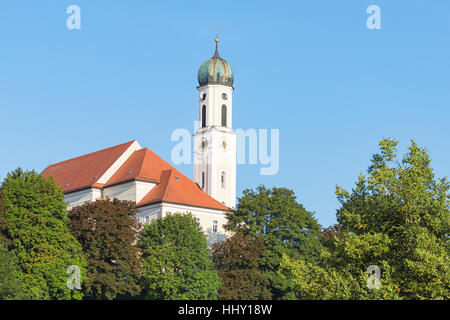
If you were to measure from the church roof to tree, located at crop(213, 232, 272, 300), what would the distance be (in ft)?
51.4

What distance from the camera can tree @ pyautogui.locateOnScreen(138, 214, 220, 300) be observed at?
210 feet

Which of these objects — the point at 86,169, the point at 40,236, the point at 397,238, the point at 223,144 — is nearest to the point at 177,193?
the point at 86,169

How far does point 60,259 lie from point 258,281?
615 inches

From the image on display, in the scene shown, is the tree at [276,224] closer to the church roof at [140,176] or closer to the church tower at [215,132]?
the church roof at [140,176]

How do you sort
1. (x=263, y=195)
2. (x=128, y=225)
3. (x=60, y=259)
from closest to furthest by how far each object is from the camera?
(x=60, y=259)
(x=128, y=225)
(x=263, y=195)

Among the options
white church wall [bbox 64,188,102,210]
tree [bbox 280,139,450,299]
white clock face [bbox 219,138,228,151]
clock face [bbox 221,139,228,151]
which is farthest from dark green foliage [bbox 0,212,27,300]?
clock face [bbox 221,139,228,151]

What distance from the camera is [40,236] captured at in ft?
201

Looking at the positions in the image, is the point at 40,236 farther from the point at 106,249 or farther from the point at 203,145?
the point at 203,145

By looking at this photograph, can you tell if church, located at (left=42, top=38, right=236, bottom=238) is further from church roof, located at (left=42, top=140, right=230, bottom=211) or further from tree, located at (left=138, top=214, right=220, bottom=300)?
tree, located at (left=138, top=214, right=220, bottom=300)

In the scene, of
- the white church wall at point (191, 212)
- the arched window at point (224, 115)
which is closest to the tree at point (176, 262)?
the white church wall at point (191, 212)

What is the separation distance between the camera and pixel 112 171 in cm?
9356

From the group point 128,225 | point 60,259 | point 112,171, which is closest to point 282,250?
point 128,225

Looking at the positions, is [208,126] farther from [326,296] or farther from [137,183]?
[326,296]

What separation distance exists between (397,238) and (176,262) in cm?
2951
